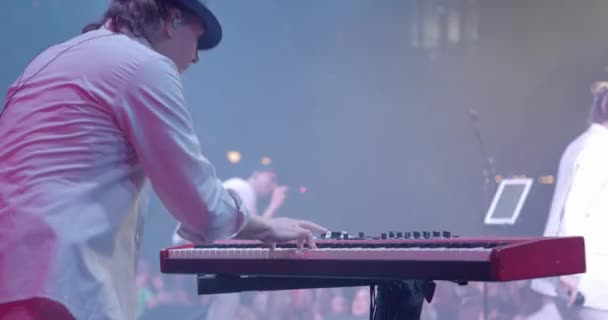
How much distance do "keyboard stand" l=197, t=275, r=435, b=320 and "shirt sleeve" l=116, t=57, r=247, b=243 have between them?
29.2 inches

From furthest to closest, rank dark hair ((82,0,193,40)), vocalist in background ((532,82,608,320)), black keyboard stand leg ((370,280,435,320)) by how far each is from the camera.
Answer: vocalist in background ((532,82,608,320)) < black keyboard stand leg ((370,280,435,320)) < dark hair ((82,0,193,40))

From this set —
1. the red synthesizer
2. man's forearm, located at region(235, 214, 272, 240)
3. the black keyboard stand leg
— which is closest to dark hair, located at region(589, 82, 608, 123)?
the black keyboard stand leg

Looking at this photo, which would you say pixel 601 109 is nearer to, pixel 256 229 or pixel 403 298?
pixel 403 298

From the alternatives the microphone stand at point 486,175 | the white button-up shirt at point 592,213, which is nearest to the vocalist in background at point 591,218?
the white button-up shirt at point 592,213

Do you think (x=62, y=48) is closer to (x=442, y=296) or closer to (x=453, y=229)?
(x=442, y=296)

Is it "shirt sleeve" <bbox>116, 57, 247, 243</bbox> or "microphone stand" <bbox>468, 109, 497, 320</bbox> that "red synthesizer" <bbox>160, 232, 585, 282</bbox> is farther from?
"microphone stand" <bbox>468, 109, 497, 320</bbox>

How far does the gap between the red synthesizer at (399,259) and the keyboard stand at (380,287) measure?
8.1 inches

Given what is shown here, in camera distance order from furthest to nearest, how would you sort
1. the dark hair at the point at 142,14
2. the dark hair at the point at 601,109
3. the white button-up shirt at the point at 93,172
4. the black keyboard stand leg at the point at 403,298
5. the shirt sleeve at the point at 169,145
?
the dark hair at the point at 601,109 → the black keyboard stand leg at the point at 403,298 → the dark hair at the point at 142,14 → the shirt sleeve at the point at 169,145 → the white button-up shirt at the point at 93,172

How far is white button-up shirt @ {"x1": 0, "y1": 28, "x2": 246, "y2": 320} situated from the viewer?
59.5 inches

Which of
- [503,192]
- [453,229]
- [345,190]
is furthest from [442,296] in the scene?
[345,190]

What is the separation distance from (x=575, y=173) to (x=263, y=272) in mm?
4185

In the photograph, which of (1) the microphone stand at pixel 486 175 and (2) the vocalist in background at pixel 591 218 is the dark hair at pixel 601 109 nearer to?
(2) the vocalist in background at pixel 591 218

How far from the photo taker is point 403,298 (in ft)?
7.78

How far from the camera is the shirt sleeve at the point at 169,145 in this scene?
1.62 meters
